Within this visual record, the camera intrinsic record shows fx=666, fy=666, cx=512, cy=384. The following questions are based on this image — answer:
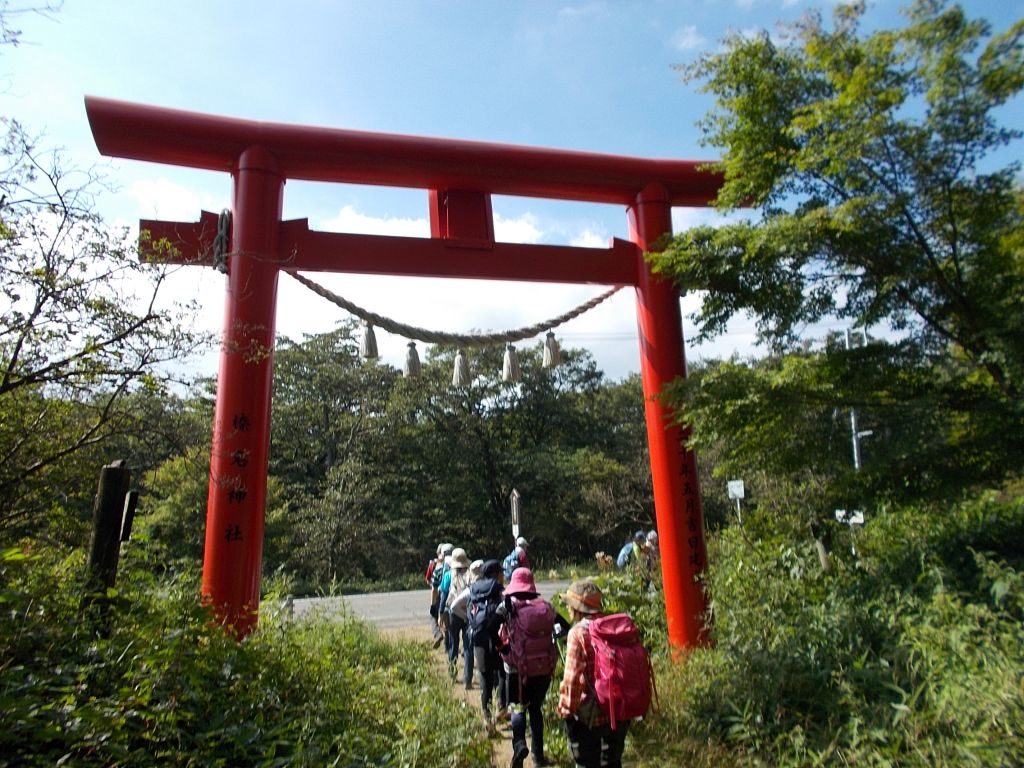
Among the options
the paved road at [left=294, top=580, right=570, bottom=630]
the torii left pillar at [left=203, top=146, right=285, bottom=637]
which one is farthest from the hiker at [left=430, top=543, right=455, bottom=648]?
the torii left pillar at [left=203, top=146, right=285, bottom=637]

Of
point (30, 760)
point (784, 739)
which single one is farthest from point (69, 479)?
point (784, 739)

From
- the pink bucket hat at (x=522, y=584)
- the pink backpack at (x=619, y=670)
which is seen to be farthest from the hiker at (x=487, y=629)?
the pink backpack at (x=619, y=670)

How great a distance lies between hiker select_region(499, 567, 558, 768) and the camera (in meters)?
4.23

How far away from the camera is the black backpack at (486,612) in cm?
504

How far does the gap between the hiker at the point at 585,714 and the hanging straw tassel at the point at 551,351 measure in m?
3.68

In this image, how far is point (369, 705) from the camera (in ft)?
12.8

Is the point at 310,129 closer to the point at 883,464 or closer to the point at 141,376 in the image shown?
the point at 141,376

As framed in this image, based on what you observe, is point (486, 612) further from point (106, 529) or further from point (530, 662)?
point (106, 529)

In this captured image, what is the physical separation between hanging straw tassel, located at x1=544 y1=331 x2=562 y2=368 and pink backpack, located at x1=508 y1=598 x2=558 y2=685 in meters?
3.15

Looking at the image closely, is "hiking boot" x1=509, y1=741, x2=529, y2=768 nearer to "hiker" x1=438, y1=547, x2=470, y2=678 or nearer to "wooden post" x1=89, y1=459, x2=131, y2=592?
"hiker" x1=438, y1=547, x2=470, y2=678

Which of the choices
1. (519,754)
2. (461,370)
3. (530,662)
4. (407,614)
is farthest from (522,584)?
(407,614)

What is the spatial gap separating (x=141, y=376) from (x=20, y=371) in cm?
45

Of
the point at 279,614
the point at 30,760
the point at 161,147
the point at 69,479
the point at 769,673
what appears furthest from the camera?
the point at 161,147

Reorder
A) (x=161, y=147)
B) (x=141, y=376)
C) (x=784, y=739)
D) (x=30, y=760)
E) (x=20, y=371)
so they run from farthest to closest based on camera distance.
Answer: (x=161, y=147), (x=784, y=739), (x=141, y=376), (x=20, y=371), (x=30, y=760)
